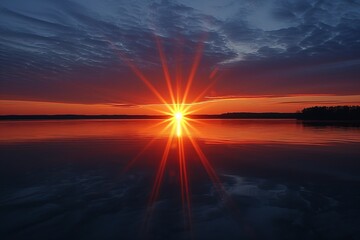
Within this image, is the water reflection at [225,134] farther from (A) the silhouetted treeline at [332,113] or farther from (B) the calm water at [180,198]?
(A) the silhouetted treeline at [332,113]

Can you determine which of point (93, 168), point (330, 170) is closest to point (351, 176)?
point (330, 170)

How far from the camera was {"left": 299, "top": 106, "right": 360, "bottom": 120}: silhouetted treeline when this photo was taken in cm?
9364

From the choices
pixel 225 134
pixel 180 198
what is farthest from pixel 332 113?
pixel 180 198

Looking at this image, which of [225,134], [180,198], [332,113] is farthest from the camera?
[332,113]

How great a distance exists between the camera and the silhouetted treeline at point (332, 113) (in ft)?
307

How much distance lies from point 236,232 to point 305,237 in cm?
142

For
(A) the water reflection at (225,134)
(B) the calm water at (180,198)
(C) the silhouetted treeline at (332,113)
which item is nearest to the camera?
(B) the calm water at (180,198)

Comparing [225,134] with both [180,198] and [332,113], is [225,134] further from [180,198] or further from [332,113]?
[332,113]

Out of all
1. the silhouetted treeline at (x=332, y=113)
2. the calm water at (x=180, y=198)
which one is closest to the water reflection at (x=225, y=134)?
the calm water at (x=180, y=198)

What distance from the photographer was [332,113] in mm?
100688

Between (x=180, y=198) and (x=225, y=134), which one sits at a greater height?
(x=225, y=134)

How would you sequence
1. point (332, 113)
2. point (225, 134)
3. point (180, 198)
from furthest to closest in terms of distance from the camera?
point (332, 113) < point (225, 134) < point (180, 198)

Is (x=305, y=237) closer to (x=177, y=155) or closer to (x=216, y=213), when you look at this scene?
(x=216, y=213)

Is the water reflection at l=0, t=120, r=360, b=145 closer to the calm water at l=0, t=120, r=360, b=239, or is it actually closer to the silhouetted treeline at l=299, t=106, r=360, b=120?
the calm water at l=0, t=120, r=360, b=239
